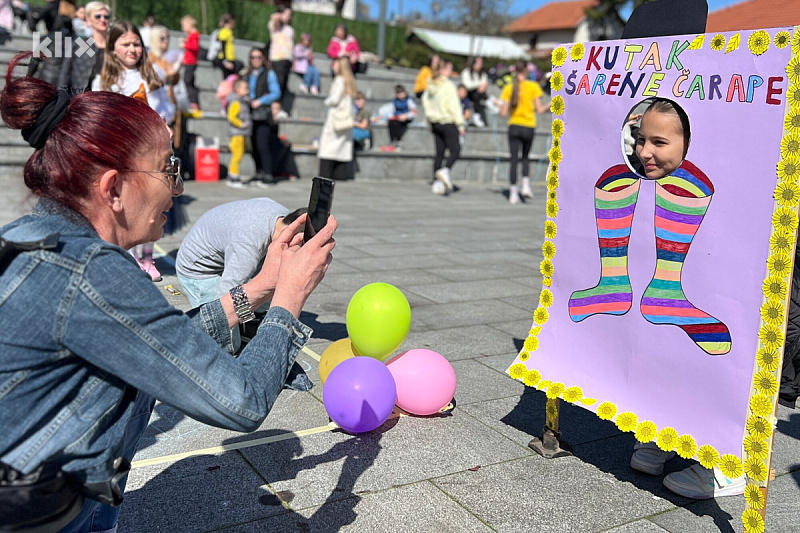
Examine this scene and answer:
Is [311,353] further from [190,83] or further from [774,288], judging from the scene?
[190,83]

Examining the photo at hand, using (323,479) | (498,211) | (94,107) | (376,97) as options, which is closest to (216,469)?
(323,479)

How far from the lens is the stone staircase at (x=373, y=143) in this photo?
13539mm

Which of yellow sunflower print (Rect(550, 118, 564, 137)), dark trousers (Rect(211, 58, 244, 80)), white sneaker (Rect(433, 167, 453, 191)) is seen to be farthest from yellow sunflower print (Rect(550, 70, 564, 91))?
dark trousers (Rect(211, 58, 244, 80))

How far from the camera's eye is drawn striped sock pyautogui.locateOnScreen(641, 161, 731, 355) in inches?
110

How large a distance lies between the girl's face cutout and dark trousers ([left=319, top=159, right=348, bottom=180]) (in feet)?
33.4

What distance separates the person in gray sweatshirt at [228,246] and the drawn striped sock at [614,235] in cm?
145

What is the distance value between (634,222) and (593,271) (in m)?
0.31

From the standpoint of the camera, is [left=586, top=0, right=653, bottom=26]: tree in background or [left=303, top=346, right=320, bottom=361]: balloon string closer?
[left=303, top=346, right=320, bottom=361]: balloon string

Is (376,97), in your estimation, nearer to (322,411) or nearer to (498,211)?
(498,211)

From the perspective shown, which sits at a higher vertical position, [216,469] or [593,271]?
[593,271]

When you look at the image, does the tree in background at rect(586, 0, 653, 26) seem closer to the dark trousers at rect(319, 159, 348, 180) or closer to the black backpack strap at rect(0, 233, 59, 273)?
the dark trousers at rect(319, 159, 348, 180)

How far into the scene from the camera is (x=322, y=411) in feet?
12.6

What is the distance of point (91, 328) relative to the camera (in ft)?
4.85

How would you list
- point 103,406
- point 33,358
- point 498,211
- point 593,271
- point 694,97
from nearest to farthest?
point 33,358
point 103,406
point 694,97
point 593,271
point 498,211
